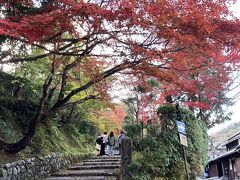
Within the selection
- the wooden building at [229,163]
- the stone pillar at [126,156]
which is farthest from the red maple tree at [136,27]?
the wooden building at [229,163]

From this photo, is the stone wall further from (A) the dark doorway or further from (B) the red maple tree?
(A) the dark doorway

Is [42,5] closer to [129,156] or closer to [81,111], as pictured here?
[129,156]

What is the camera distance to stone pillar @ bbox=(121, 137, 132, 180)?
9.58 metres

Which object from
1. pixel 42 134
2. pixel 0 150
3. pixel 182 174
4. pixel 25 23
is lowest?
pixel 182 174

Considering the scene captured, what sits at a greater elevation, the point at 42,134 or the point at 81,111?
the point at 81,111

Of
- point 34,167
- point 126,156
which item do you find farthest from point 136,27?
point 34,167

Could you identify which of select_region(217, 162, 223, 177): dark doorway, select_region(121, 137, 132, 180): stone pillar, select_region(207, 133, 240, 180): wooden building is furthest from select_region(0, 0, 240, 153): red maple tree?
select_region(217, 162, 223, 177): dark doorway

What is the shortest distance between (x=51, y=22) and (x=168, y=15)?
2715 millimetres

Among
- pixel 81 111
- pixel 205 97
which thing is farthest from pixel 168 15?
pixel 81 111

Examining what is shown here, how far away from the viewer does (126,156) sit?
9664 millimetres

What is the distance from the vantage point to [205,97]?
17500mm

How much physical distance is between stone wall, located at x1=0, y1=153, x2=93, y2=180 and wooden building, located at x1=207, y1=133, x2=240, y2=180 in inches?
601

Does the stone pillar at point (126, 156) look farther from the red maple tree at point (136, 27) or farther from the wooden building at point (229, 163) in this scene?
the wooden building at point (229, 163)

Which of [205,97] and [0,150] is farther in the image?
[205,97]
